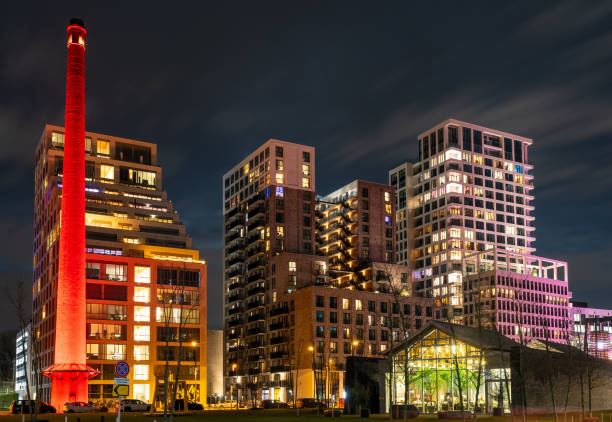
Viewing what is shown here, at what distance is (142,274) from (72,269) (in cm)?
2327

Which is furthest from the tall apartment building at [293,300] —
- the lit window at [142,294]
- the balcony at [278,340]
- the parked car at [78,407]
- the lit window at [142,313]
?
the parked car at [78,407]

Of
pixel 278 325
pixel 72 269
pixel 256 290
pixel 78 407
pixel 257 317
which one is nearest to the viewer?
pixel 78 407

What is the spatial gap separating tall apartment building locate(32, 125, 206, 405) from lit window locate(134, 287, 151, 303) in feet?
0.63

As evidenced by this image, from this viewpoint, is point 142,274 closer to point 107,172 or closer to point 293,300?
point 107,172

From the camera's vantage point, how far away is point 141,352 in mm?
133250

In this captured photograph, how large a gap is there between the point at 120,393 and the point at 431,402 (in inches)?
2150

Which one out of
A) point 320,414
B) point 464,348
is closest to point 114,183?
point 320,414

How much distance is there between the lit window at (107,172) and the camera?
540 feet

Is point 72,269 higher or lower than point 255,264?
lower

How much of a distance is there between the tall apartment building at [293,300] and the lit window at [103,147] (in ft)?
141

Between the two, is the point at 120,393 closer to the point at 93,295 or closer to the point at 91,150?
the point at 93,295

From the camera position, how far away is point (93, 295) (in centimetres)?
13212

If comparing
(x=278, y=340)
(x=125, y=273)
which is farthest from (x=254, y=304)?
(x=125, y=273)

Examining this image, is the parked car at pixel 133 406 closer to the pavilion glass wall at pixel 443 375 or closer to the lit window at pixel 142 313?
the lit window at pixel 142 313
